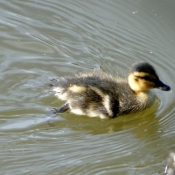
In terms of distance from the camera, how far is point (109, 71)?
4.42m

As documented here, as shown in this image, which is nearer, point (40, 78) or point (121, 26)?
point (40, 78)

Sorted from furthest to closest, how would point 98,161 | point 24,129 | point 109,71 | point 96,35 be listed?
point 96,35 < point 109,71 < point 24,129 < point 98,161

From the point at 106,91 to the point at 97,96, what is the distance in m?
0.07

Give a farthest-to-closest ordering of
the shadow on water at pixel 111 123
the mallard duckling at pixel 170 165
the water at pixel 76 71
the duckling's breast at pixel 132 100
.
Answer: the duckling's breast at pixel 132 100 < the shadow on water at pixel 111 123 < the water at pixel 76 71 < the mallard duckling at pixel 170 165

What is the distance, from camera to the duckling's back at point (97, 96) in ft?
12.7

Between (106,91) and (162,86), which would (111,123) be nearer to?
(106,91)

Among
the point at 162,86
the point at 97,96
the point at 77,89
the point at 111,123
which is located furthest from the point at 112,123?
the point at 162,86

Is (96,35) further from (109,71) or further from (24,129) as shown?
(24,129)

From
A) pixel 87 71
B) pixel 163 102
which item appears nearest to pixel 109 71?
pixel 87 71

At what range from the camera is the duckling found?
3.88m

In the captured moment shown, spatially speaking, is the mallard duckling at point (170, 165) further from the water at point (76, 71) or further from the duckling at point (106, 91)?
the duckling at point (106, 91)

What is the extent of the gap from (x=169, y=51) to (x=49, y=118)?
133 centimetres

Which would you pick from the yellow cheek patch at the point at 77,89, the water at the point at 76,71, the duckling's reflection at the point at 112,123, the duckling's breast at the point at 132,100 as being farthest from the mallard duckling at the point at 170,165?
the yellow cheek patch at the point at 77,89

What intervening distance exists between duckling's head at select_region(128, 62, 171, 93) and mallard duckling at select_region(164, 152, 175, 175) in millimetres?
617
